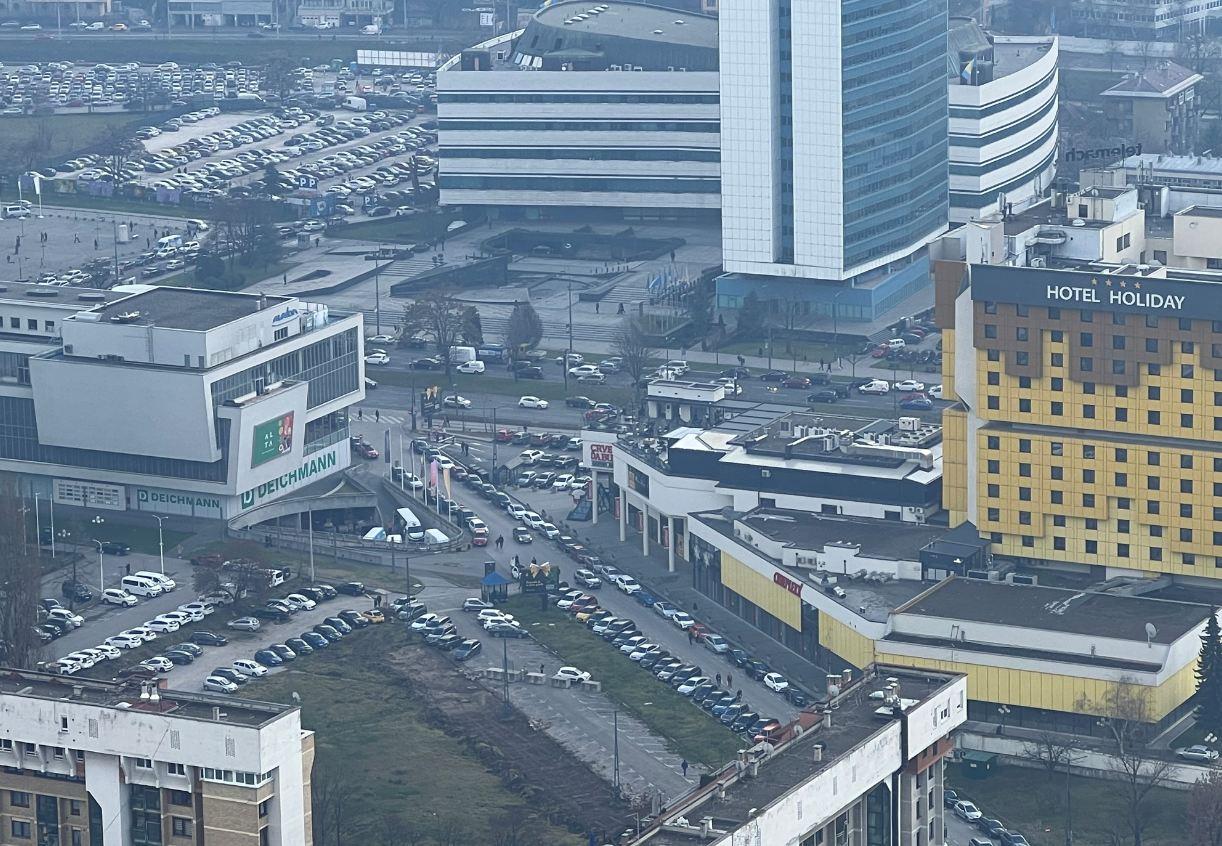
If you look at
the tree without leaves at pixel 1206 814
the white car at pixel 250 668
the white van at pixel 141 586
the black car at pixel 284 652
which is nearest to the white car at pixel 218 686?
the white car at pixel 250 668

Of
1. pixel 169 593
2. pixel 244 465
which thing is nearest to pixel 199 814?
pixel 169 593

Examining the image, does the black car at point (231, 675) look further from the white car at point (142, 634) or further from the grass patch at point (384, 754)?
the white car at point (142, 634)

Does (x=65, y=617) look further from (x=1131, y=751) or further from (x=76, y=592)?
(x=1131, y=751)

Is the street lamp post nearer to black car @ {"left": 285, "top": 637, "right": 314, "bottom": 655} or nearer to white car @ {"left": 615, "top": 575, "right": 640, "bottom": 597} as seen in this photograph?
black car @ {"left": 285, "top": 637, "right": 314, "bottom": 655}

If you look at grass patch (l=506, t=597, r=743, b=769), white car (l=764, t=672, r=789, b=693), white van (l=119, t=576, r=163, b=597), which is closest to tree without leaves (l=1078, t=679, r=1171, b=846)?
white car (l=764, t=672, r=789, b=693)

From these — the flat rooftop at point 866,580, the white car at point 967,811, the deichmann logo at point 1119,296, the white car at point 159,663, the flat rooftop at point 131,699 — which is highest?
the deichmann logo at point 1119,296

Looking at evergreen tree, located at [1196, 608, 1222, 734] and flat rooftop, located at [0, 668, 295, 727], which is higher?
flat rooftop, located at [0, 668, 295, 727]

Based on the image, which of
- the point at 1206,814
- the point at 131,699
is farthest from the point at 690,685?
the point at 131,699
